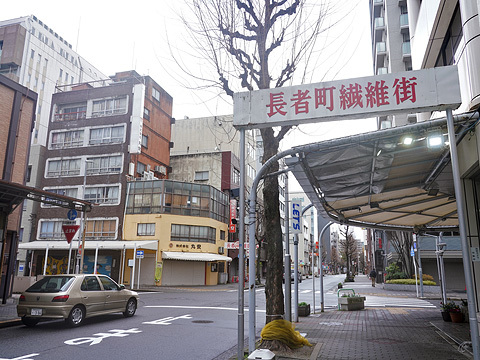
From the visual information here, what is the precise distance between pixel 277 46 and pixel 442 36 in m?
5.14

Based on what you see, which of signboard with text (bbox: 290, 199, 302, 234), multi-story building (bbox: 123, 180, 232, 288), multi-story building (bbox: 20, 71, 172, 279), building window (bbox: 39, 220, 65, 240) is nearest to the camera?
signboard with text (bbox: 290, 199, 302, 234)

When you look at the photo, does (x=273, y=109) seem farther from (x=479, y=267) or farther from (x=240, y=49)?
(x=479, y=267)

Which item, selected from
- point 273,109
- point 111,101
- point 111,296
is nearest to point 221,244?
point 111,101

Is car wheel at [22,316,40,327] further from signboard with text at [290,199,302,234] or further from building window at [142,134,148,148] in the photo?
building window at [142,134,148,148]

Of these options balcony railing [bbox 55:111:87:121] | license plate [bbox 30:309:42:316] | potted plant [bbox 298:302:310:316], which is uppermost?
balcony railing [bbox 55:111:87:121]

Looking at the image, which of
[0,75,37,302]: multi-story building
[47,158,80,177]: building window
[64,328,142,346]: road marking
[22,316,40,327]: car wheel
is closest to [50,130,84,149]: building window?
[47,158,80,177]: building window

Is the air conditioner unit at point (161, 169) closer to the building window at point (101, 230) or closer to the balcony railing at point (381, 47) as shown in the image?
the building window at point (101, 230)

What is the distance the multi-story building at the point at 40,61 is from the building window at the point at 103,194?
9.57 m

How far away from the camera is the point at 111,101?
139 ft

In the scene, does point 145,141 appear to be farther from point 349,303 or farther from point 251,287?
point 251,287

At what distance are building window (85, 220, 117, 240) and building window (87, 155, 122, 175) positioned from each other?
5.17 m

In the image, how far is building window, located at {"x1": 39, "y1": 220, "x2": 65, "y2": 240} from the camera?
40.7 m

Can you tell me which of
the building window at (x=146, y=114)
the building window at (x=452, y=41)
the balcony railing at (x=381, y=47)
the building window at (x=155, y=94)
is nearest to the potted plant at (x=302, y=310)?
the building window at (x=452, y=41)

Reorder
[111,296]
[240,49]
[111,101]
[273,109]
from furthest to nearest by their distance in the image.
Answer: [111,101]
[111,296]
[240,49]
[273,109]
